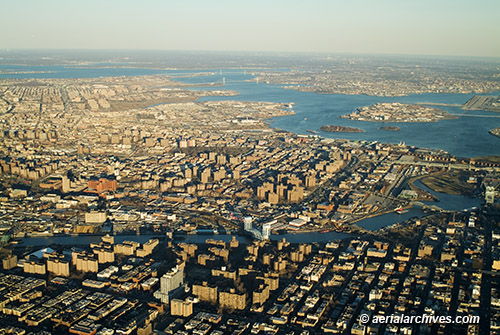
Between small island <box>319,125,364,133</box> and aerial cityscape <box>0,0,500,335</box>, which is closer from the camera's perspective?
aerial cityscape <box>0,0,500,335</box>

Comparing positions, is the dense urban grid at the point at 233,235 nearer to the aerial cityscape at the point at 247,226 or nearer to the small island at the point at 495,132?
the aerial cityscape at the point at 247,226

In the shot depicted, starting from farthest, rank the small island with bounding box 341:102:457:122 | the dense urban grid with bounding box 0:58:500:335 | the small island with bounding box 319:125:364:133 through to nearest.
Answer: the small island with bounding box 341:102:457:122 → the small island with bounding box 319:125:364:133 → the dense urban grid with bounding box 0:58:500:335

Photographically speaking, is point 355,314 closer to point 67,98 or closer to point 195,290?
point 195,290

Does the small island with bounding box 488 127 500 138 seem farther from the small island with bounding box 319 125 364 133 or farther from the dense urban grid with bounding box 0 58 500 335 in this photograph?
the small island with bounding box 319 125 364 133

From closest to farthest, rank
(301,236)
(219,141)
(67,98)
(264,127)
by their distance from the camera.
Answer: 1. (301,236)
2. (219,141)
3. (264,127)
4. (67,98)

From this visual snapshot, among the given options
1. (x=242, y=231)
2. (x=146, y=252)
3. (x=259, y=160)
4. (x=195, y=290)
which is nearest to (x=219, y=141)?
(x=259, y=160)

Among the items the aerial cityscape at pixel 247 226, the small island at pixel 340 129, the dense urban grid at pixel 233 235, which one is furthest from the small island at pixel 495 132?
the small island at pixel 340 129

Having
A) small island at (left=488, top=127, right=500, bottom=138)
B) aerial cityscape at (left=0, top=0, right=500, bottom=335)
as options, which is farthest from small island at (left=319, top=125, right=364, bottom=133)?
small island at (left=488, top=127, right=500, bottom=138)

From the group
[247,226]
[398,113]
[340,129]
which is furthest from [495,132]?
[247,226]

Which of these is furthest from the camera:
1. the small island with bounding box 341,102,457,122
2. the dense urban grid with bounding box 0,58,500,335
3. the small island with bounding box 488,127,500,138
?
the small island with bounding box 341,102,457,122
